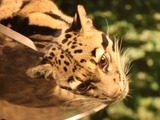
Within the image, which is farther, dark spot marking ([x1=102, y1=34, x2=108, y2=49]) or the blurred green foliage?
the blurred green foliage

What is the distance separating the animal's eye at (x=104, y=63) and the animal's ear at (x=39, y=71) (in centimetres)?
10

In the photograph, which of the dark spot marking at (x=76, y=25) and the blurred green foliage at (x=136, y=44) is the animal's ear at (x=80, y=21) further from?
the blurred green foliage at (x=136, y=44)

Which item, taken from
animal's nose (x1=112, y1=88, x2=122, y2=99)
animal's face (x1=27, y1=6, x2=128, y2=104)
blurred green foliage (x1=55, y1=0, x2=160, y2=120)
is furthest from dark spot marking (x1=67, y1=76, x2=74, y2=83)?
blurred green foliage (x1=55, y1=0, x2=160, y2=120)

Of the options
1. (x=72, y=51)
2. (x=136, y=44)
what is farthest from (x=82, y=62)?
(x=136, y=44)

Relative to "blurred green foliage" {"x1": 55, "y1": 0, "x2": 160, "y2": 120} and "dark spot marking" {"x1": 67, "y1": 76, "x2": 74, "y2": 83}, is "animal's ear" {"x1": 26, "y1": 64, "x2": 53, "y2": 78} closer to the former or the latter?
"dark spot marking" {"x1": 67, "y1": 76, "x2": 74, "y2": 83}

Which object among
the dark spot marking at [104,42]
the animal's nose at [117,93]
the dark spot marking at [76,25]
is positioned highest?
the dark spot marking at [76,25]

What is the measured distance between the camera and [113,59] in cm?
87

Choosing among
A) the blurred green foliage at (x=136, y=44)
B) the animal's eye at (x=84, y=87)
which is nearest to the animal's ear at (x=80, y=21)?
the animal's eye at (x=84, y=87)

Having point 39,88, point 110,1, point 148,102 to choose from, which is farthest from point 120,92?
point 110,1

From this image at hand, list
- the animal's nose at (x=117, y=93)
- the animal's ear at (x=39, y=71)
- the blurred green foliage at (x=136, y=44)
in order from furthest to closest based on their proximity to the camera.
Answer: the blurred green foliage at (x=136, y=44), the animal's nose at (x=117, y=93), the animal's ear at (x=39, y=71)

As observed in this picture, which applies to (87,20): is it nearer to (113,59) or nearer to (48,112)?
(113,59)

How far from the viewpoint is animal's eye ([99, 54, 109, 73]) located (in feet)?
2.70

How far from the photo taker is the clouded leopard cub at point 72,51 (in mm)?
797

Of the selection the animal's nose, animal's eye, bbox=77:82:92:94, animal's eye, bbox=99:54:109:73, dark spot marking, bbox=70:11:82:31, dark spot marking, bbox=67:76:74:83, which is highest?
dark spot marking, bbox=70:11:82:31
